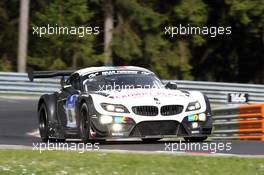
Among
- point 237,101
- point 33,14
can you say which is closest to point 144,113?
point 237,101

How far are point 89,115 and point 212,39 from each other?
26.9 metres

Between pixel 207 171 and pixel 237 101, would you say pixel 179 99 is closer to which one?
pixel 207 171

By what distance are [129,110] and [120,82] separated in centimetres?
127

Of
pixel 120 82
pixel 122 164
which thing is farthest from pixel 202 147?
pixel 122 164

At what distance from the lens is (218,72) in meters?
40.6

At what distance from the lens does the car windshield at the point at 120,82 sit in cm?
1305

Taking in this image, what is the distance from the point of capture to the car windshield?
13047 mm

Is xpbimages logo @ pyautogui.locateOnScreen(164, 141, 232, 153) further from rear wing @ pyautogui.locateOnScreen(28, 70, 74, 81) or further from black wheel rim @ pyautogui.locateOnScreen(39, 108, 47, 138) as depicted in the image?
→ black wheel rim @ pyautogui.locateOnScreen(39, 108, 47, 138)

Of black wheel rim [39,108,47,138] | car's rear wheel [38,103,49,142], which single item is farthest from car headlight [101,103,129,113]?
black wheel rim [39,108,47,138]

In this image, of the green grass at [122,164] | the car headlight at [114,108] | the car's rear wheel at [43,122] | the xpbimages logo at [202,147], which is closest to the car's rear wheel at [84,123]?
the car headlight at [114,108]

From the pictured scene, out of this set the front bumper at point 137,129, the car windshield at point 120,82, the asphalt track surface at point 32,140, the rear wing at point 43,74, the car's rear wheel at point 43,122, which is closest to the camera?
the asphalt track surface at point 32,140

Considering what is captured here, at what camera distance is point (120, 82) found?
13.1 m

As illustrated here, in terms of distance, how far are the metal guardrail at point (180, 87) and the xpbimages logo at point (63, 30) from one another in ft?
22.6

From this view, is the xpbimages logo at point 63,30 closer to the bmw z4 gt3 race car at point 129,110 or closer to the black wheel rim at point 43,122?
A: the black wheel rim at point 43,122
